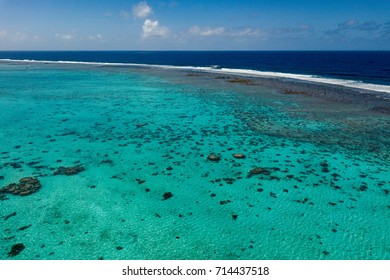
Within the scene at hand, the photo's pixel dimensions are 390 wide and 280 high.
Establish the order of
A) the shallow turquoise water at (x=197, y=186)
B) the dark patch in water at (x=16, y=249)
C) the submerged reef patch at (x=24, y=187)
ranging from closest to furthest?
the dark patch in water at (x=16, y=249) → the shallow turquoise water at (x=197, y=186) → the submerged reef patch at (x=24, y=187)

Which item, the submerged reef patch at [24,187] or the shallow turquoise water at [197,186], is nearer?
the shallow turquoise water at [197,186]

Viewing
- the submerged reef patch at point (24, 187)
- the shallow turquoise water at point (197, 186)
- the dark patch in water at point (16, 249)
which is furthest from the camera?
the submerged reef patch at point (24, 187)

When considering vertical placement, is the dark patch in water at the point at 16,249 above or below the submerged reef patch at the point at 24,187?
below

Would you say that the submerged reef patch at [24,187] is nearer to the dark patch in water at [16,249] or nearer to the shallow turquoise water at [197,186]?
the shallow turquoise water at [197,186]

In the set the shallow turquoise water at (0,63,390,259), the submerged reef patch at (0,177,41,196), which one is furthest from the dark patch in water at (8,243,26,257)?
the submerged reef patch at (0,177,41,196)

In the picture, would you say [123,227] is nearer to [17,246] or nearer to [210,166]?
[17,246]

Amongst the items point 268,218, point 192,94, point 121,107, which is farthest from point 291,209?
point 192,94

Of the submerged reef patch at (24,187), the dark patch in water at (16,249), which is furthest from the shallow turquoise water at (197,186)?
the submerged reef patch at (24,187)
